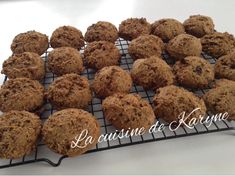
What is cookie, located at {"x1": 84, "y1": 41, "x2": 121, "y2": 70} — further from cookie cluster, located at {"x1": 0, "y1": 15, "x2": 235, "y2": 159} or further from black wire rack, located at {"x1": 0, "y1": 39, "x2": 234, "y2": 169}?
black wire rack, located at {"x1": 0, "y1": 39, "x2": 234, "y2": 169}

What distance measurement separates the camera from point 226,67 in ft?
4.24

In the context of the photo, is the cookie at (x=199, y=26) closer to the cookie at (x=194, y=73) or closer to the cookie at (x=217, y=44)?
the cookie at (x=217, y=44)

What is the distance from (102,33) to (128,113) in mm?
562

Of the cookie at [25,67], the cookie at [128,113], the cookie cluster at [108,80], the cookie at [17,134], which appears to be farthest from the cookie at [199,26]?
the cookie at [17,134]

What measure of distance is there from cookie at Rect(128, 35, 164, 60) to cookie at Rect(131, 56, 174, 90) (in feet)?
0.33

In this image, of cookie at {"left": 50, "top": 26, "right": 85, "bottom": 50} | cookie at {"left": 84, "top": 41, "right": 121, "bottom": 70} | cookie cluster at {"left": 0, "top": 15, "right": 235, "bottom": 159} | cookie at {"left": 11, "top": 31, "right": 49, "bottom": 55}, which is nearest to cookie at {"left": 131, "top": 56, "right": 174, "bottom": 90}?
cookie cluster at {"left": 0, "top": 15, "right": 235, "bottom": 159}

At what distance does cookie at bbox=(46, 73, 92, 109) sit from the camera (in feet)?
3.70

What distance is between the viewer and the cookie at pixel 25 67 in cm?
126

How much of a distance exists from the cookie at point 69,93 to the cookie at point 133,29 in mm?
447

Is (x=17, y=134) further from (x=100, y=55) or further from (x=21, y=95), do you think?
(x=100, y=55)

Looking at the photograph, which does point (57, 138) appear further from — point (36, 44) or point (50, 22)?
point (50, 22)

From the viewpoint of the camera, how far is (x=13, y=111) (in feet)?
3.44

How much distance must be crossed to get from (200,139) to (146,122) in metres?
0.21

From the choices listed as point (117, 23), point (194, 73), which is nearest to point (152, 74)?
point (194, 73)
